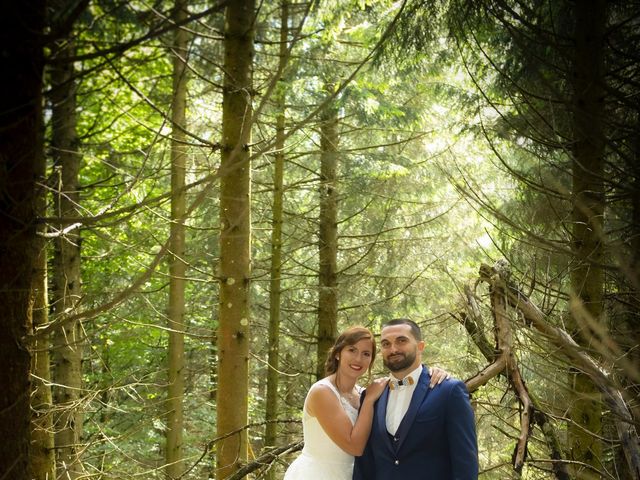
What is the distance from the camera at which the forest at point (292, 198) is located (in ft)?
7.77

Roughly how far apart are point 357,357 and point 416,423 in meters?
0.87

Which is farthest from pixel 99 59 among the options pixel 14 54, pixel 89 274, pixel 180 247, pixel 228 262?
pixel 89 274

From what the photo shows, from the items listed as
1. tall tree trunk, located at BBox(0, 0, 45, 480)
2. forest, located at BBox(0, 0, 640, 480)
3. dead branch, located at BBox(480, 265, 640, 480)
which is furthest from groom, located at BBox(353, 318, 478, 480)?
tall tree trunk, located at BBox(0, 0, 45, 480)

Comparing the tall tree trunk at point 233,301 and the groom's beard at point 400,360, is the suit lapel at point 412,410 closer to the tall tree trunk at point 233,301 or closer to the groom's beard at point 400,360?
the groom's beard at point 400,360

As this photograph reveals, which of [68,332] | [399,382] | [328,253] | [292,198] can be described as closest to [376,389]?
[399,382]

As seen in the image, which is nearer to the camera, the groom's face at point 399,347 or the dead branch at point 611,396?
the dead branch at point 611,396

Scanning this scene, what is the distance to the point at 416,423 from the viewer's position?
145 inches

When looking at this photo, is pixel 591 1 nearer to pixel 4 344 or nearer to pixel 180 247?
pixel 4 344

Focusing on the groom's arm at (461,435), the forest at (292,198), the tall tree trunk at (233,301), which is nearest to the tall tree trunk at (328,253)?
the forest at (292,198)

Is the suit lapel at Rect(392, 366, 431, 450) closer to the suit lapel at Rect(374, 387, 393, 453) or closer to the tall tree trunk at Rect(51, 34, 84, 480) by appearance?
the suit lapel at Rect(374, 387, 393, 453)

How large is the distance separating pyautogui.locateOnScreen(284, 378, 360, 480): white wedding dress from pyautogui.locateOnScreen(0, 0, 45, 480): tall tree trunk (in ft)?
7.76

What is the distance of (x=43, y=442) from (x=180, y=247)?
13.9ft

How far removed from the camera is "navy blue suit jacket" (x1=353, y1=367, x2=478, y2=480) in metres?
3.56

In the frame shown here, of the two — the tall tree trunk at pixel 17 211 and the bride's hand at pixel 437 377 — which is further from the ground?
the tall tree trunk at pixel 17 211
